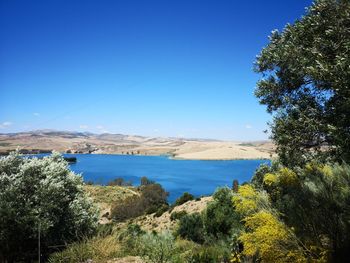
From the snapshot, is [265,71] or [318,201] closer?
[318,201]

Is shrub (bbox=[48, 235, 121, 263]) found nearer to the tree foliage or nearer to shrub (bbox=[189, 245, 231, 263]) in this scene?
shrub (bbox=[189, 245, 231, 263])

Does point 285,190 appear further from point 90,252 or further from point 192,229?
point 192,229

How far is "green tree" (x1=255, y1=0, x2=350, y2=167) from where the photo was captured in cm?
672

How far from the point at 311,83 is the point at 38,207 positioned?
9.78m

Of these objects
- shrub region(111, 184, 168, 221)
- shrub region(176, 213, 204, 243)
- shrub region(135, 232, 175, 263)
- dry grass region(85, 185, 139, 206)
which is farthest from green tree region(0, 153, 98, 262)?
dry grass region(85, 185, 139, 206)

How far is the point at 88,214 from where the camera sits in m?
14.4

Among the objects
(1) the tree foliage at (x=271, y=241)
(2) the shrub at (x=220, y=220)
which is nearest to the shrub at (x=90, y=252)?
(1) the tree foliage at (x=271, y=241)

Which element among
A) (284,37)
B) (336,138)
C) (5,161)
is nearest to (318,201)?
(336,138)

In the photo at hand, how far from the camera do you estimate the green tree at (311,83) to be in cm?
672

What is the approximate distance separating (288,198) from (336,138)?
4.63 metres

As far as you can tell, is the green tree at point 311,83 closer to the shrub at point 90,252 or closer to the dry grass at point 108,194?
the shrub at point 90,252

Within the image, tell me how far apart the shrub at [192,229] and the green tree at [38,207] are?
8.66 meters

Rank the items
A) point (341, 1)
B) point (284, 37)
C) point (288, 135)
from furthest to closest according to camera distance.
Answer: point (284, 37) → point (288, 135) → point (341, 1)

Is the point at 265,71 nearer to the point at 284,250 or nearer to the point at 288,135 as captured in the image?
the point at 288,135
